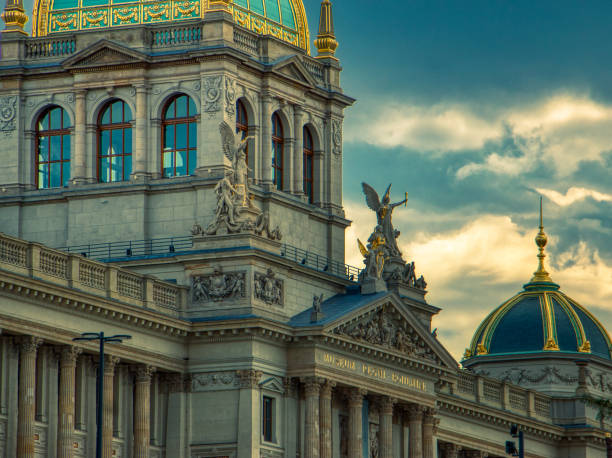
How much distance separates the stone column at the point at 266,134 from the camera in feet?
294

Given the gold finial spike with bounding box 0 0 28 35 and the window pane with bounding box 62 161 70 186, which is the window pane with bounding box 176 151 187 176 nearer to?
the window pane with bounding box 62 161 70 186

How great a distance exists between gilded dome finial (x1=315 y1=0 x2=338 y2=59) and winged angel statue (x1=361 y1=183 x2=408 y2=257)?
24.9ft

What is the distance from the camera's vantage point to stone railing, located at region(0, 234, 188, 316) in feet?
233

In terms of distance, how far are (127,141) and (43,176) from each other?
427 cm

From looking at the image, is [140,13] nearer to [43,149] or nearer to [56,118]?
[56,118]

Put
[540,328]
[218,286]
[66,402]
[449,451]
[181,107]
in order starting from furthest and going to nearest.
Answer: [540,328] → [449,451] → [181,107] → [218,286] → [66,402]

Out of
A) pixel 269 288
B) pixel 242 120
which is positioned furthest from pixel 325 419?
pixel 242 120

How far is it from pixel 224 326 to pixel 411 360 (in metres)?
11.6

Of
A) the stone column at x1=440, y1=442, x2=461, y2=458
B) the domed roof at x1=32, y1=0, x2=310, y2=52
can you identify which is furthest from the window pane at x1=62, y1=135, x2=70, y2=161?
the stone column at x1=440, y1=442, x2=461, y2=458

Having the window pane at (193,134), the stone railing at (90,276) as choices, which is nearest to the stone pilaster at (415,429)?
the stone railing at (90,276)

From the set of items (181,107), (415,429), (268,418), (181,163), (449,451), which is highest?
(181,107)

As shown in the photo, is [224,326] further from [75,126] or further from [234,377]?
[75,126]

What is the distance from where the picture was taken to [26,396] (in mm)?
70562

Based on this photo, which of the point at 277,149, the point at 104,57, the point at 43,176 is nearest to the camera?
the point at 104,57
